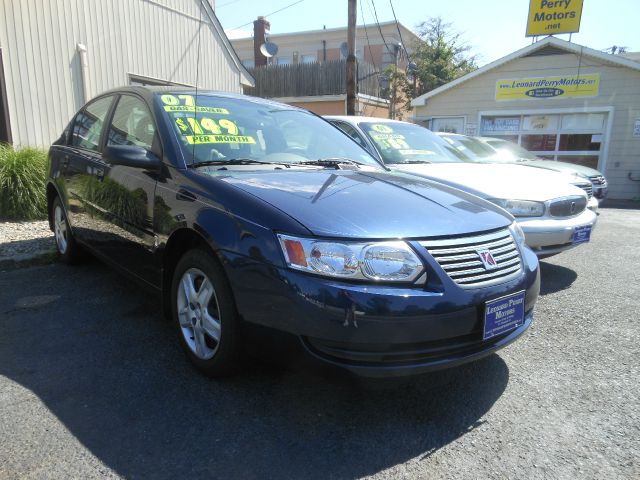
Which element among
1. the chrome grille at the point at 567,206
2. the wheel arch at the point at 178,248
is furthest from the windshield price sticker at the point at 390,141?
the wheel arch at the point at 178,248

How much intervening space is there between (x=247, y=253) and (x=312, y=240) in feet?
1.09

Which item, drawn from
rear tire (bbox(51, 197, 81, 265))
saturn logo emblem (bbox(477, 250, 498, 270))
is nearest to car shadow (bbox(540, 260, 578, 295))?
saturn logo emblem (bbox(477, 250, 498, 270))

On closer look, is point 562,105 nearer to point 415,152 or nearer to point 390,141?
point 415,152

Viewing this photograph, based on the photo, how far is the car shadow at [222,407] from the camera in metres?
2.04

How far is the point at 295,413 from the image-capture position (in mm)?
2367

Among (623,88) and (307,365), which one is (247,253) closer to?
(307,365)

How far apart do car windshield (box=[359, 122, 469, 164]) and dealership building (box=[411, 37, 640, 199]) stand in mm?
Answer: 9525

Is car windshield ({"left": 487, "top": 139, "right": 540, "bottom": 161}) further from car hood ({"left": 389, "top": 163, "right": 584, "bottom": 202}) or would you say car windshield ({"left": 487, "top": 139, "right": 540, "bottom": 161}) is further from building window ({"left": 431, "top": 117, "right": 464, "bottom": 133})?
building window ({"left": 431, "top": 117, "right": 464, "bottom": 133})

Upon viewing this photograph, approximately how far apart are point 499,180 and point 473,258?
2.74 meters

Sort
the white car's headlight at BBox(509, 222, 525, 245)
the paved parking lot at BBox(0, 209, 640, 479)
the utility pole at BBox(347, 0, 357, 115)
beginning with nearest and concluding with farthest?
the paved parking lot at BBox(0, 209, 640, 479)
the white car's headlight at BBox(509, 222, 525, 245)
the utility pole at BBox(347, 0, 357, 115)

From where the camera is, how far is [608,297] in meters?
4.33

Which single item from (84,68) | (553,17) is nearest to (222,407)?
(84,68)

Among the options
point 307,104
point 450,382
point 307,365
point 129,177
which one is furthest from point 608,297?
point 307,104

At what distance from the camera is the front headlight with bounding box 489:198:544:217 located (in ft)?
14.2
